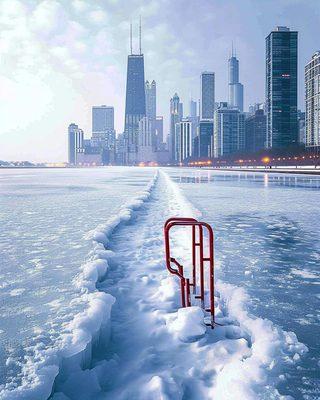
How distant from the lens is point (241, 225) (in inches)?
477

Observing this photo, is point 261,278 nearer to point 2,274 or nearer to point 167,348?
point 167,348

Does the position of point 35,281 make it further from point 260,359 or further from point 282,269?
point 282,269

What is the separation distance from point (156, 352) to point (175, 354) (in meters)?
0.21

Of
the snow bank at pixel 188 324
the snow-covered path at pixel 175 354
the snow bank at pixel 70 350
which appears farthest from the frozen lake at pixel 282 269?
the snow bank at pixel 70 350

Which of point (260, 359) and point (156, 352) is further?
point (156, 352)

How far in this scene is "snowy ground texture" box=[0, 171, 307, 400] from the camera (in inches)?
135

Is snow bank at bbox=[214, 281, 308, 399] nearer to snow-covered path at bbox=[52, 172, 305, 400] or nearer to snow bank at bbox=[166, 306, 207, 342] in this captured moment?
snow-covered path at bbox=[52, 172, 305, 400]

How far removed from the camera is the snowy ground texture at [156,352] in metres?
3.42

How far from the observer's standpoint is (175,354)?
4.07m

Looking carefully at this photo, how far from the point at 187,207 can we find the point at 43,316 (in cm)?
1191

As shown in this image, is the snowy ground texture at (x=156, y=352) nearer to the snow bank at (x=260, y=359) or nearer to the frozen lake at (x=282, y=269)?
the snow bank at (x=260, y=359)

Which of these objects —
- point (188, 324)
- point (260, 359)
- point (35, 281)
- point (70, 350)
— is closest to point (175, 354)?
point (188, 324)

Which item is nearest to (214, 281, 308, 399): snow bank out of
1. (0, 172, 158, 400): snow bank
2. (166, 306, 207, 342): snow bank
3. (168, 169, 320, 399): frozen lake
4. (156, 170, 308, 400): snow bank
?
(156, 170, 308, 400): snow bank

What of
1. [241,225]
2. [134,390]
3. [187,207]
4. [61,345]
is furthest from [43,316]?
[187,207]
